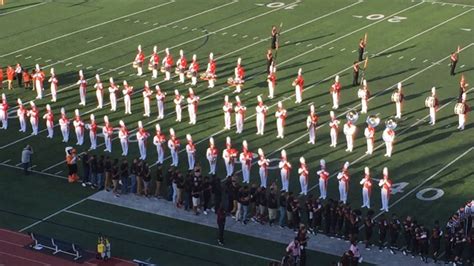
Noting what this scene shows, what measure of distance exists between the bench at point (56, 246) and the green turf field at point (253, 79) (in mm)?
1168

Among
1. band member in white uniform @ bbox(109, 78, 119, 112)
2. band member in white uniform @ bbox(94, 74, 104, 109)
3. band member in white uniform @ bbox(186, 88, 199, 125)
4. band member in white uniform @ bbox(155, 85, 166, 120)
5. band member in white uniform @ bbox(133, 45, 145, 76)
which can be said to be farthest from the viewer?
band member in white uniform @ bbox(133, 45, 145, 76)

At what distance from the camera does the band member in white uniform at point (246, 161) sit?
103 feet

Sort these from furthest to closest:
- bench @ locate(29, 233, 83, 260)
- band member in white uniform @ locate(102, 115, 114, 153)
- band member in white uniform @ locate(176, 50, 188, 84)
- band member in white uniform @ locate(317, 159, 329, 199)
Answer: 1. band member in white uniform @ locate(176, 50, 188, 84)
2. band member in white uniform @ locate(102, 115, 114, 153)
3. band member in white uniform @ locate(317, 159, 329, 199)
4. bench @ locate(29, 233, 83, 260)

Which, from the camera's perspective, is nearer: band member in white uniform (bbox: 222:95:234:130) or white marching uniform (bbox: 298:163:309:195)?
white marching uniform (bbox: 298:163:309:195)

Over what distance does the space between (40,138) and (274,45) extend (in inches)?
506

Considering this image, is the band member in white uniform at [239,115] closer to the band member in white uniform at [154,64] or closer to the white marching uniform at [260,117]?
the white marching uniform at [260,117]

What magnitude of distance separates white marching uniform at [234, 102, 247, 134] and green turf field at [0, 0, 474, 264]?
11.0 inches

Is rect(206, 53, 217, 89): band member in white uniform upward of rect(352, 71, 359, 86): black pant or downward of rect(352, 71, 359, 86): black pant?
upward

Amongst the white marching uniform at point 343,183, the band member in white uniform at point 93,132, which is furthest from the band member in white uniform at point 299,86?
the white marching uniform at point 343,183

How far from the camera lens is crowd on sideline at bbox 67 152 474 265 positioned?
2642cm

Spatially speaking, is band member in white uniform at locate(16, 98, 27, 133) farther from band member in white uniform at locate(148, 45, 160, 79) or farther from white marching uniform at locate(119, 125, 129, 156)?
band member in white uniform at locate(148, 45, 160, 79)

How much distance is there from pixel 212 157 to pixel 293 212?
4.67 m

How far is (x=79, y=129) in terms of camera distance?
34812mm

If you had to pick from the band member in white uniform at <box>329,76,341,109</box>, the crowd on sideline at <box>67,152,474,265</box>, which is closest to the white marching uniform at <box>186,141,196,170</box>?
the crowd on sideline at <box>67,152,474,265</box>
